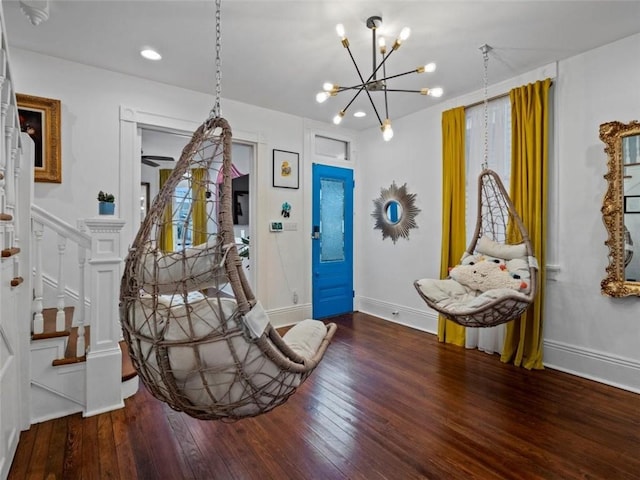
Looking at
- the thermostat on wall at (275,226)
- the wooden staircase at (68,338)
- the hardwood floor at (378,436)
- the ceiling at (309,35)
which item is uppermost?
the ceiling at (309,35)

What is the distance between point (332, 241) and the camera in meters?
4.85

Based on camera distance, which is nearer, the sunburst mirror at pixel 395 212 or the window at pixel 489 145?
the window at pixel 489 145

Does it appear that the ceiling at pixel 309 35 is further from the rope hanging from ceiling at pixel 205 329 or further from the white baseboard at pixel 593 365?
the white baseboard at pixel 593 365

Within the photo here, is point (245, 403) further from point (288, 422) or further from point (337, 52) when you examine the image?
point (337, 52)

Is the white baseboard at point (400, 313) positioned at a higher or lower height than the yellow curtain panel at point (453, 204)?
lower

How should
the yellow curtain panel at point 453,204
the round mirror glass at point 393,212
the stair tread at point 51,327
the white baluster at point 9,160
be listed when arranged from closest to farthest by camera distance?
the white baluster at point 9,160 → the stair tread at point 51,327 → the yellow curtain panel at point 453,204 → the round mirror glass at point 393,212

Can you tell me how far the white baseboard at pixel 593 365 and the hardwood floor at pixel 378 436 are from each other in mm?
121

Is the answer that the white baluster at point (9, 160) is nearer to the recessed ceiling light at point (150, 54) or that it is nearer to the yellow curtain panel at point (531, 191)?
the recessed ceiling light at point (150, 54)

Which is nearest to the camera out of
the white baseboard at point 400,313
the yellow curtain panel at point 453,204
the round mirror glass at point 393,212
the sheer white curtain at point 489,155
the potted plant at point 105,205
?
the potted plant at point 105,205

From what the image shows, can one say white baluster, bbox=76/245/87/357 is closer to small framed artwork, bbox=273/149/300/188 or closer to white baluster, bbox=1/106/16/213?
white baluster, bbox=1/106/16/213

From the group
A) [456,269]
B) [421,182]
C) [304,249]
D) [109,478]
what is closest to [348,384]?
[456,269]

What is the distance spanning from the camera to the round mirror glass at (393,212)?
4473 millimetres

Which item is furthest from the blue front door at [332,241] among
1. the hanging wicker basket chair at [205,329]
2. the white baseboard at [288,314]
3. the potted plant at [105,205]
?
the hanging wicker basket chair at [205,329]

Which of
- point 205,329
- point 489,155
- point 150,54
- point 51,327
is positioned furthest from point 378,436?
point 150,54
